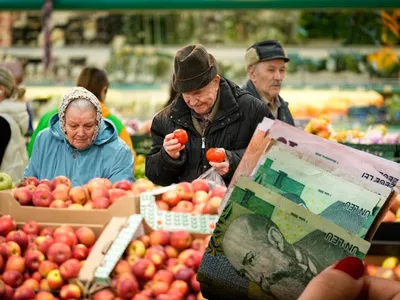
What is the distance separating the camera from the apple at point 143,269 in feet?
10.6

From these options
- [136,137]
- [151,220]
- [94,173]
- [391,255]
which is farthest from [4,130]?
[391,255]

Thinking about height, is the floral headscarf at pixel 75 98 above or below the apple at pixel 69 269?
above

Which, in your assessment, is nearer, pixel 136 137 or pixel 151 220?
pixel 151 220

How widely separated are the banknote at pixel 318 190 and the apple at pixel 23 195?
157 cm

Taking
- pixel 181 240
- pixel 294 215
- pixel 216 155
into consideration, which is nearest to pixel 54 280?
pixel 181 240

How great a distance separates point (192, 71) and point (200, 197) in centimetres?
82

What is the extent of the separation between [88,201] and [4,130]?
2.33 metres

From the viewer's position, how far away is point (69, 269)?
328 centimetres

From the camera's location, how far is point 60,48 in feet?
31.2

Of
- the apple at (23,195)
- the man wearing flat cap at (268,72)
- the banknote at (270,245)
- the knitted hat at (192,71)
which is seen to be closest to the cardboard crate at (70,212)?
the apple at (23,195)

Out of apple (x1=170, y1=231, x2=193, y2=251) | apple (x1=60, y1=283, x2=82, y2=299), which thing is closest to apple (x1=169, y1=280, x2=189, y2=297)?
Result: apple (x1=170, y1=231, x2=193, y2=251)

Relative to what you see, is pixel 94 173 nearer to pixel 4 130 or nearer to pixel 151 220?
pixel 151 220

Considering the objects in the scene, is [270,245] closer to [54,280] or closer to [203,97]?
[54,280]

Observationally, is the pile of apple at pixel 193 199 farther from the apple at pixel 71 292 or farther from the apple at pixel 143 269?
the apple at pixel 71 292
